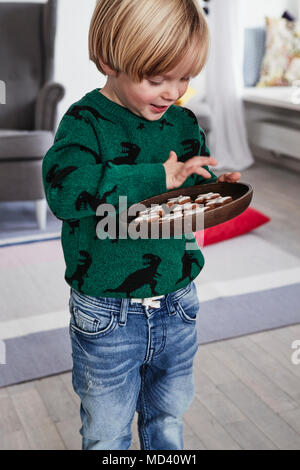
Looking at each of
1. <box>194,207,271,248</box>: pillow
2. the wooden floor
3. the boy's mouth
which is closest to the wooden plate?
the boy's mouth

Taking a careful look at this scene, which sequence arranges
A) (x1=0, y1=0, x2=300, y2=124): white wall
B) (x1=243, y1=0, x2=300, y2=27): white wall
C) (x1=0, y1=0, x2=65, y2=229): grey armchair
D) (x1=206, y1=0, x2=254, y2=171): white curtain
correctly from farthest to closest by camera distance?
(x1=243, y1=0, x2=300, y2=27): white wall < (x1=206, y1=0, x2=254, y2=171): white curtain < (x1=0, y1=0, x2=300, y2=124): white wall < (x1=0, y1=0, x2=65, y2=229): grey armchair

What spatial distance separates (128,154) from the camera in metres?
0.80

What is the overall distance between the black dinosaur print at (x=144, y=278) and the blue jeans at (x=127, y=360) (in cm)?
2

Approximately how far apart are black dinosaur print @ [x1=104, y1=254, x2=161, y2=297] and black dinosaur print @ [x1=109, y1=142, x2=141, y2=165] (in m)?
0.14

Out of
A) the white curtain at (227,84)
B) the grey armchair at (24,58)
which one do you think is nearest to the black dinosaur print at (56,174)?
the grey armchair at (24,58)

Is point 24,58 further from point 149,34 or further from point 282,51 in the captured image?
point 149,34

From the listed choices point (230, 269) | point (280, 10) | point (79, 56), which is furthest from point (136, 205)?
point (280, 10)

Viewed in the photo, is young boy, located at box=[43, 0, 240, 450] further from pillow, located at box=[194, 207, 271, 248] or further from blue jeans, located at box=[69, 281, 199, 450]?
pillow, located at box=[194, 207, 271, 248]

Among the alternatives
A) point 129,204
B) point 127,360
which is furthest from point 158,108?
point 127,360

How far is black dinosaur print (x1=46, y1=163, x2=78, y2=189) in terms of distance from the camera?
737mm

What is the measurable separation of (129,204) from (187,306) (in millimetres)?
228

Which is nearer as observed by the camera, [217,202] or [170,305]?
[217,202]

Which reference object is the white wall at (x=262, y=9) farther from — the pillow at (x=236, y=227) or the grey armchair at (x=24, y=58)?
the pillow at (x=236, y=227)
